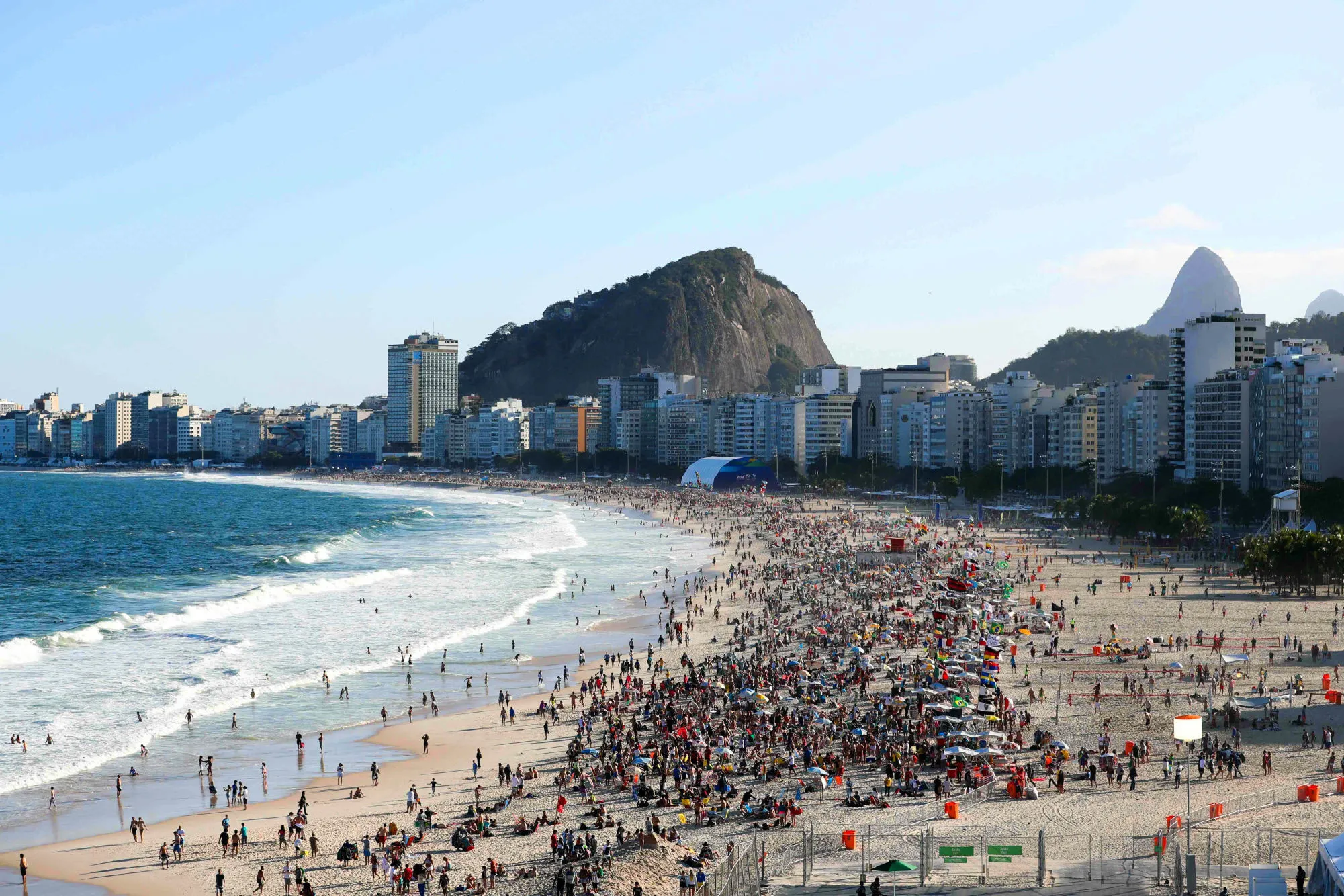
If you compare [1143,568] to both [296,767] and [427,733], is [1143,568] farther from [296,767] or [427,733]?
[296,767]

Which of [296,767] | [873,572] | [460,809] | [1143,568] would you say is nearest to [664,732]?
[460,809]

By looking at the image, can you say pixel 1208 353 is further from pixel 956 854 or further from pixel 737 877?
pixel 737 877

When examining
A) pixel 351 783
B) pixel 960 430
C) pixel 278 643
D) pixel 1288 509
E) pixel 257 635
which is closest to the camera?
pixel 351 783

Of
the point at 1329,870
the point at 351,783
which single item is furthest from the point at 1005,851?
the point at 351,783

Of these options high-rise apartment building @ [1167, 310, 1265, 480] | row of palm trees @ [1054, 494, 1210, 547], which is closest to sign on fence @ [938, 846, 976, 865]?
row of palm trees @ [1054, 494, 1210, 547]

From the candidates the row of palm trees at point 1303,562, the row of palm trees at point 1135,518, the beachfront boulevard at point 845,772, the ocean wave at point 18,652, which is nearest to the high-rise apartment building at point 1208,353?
the row of palm trees at point 1135,518

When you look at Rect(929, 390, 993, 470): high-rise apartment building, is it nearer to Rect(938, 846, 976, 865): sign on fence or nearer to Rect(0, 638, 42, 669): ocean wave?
Rect(0, 638, 42, 669): ocean wave

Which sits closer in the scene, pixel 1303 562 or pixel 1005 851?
pixel 1005 851
